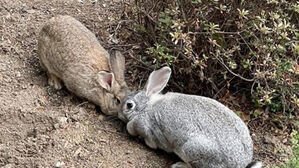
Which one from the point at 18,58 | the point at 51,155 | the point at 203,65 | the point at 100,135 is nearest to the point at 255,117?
the point at 203,65

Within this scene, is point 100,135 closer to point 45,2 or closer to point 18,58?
point 18,58

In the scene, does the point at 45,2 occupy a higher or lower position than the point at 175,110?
higher

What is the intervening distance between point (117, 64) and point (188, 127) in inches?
46.6

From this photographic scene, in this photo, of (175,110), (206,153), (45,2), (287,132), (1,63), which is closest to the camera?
(206,153)

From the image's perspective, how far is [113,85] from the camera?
5.63 metres

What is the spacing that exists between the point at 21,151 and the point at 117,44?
1.93 meters

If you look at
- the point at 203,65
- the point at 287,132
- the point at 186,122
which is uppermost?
the point at 203,65

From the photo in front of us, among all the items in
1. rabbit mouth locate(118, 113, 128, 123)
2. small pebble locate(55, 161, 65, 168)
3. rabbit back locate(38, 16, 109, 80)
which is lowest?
small pebble locate(55, 161, 65, 168)

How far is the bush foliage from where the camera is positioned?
5078mm

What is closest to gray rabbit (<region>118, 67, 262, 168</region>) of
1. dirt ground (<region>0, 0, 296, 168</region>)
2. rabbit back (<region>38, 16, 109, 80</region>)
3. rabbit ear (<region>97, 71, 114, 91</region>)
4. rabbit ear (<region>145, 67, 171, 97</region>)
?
rabbit ear (<region>145, 67, 171, 97</region>)

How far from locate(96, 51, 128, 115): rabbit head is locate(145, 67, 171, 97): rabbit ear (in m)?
0.34

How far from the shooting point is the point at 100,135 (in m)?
5.20

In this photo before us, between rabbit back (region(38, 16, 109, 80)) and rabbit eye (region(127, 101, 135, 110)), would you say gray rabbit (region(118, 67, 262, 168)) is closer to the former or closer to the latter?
rabbit eye (region(127, 101, 135, 110))

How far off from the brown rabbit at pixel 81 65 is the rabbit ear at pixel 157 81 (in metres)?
0.36
